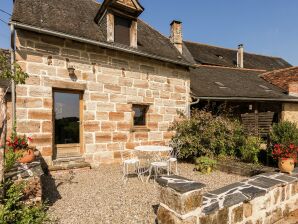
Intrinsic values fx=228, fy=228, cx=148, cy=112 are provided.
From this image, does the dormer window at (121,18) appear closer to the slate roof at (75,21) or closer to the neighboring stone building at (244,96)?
the slate roof at (75,21)

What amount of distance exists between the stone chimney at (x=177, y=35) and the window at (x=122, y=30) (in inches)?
109

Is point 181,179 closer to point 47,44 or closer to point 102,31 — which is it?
point 47,44

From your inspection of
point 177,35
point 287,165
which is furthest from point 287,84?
point 287,165

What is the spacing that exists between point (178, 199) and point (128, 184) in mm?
2887

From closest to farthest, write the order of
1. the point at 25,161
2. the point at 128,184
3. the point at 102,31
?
the point at 25,161 < the point at 128,184 < the point at 102,31

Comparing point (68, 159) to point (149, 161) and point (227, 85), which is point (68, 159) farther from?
point (227, 85)

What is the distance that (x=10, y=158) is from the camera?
3.97 meters

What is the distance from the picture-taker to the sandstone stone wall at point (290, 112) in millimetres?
11477

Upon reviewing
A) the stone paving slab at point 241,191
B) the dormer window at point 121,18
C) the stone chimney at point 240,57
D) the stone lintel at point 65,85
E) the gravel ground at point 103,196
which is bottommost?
the gravel ground at point 103,196

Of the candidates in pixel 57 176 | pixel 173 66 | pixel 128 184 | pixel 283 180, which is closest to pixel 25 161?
pixel 57 176

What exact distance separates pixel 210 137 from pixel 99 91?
12.5 feet

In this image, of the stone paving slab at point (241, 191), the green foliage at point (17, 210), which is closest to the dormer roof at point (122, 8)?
the green foliage at point (17, 210)

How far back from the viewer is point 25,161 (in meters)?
4.39

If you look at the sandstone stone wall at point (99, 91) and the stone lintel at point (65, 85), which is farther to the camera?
the stone lintel at point (65, 85)
